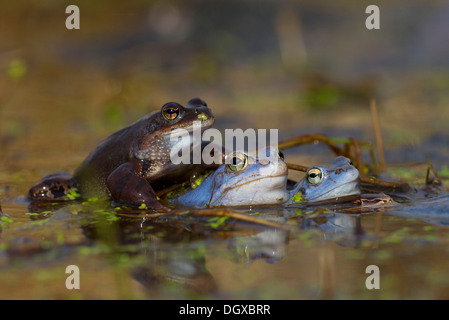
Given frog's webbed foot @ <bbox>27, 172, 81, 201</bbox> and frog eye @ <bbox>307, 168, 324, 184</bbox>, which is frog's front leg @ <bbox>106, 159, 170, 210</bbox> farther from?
frog eye @ <bbox>307, 168, 324, 184</bbox>

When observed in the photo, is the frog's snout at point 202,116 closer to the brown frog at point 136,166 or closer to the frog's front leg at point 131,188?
the brown frog at point 136,166

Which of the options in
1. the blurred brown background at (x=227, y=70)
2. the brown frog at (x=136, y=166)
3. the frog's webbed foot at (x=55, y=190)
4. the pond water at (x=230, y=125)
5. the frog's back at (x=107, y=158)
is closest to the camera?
the pond water at (x=230, y=125)

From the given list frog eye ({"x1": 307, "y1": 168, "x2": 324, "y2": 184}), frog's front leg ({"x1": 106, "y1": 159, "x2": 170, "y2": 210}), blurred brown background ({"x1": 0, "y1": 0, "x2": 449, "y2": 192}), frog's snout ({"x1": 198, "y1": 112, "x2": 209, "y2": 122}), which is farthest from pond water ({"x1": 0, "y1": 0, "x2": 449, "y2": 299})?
frog's snout ({"x1": 198, "y1": 112, "x2": 209, "y2": 122})

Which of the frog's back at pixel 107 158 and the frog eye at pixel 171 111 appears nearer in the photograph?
the frog eye at pixel 171 111

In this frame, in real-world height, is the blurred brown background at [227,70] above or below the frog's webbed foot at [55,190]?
above

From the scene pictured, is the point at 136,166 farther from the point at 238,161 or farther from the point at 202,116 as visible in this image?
the point at 238,161

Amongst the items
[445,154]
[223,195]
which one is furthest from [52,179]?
[445,154]

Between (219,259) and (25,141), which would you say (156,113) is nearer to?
(219,259)

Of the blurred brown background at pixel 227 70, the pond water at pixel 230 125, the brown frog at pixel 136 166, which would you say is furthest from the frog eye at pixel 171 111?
the blurred brown background at pixel 227 70
